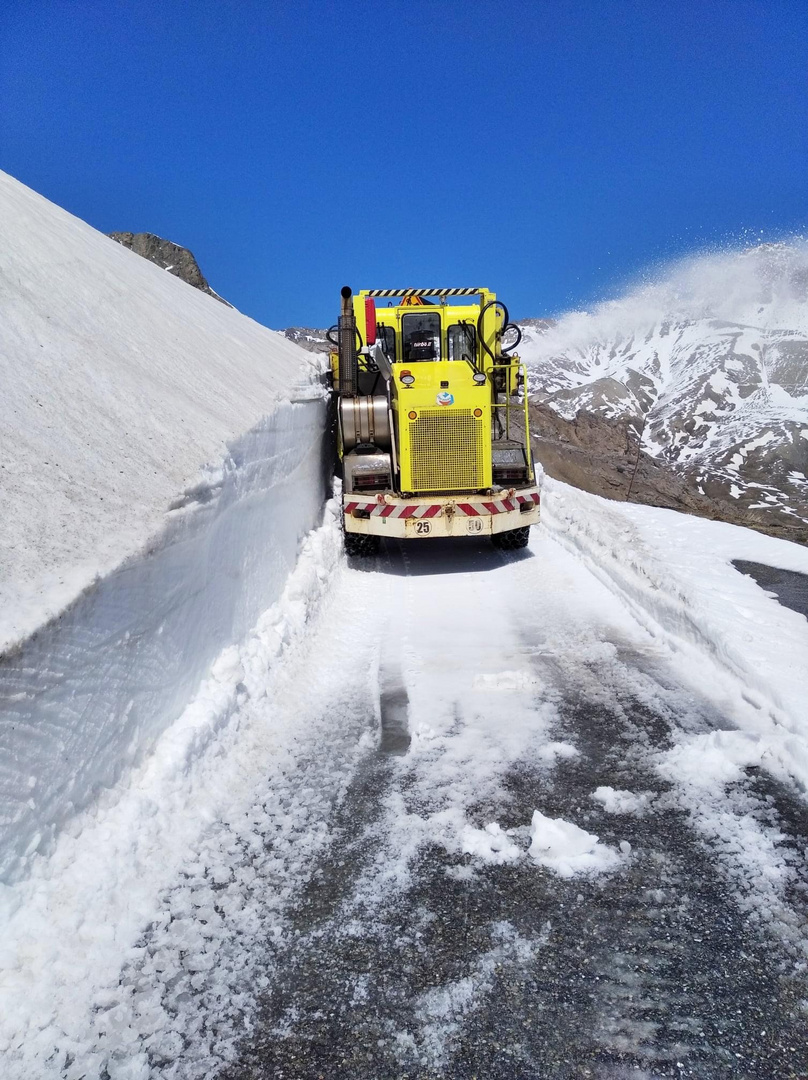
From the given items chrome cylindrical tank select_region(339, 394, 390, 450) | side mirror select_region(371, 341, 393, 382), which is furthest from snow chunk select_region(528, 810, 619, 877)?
side mirror select_region(371, 341, 393, 382)

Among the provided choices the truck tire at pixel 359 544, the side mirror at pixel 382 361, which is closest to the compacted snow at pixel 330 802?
the truck tire at pixel 359 544

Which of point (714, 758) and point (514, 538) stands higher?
point (514, 538)

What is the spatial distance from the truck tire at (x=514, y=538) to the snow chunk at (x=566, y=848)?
5984 millimetres

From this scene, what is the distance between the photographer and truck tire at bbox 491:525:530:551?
9.13 meters

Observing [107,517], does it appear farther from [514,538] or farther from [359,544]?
[514,538]

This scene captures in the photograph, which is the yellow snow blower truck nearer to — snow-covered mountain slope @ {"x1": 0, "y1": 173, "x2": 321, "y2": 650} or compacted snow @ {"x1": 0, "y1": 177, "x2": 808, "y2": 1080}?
snow-covered mountain slope @ {"x1": 0, "y1": 173, "x2": 321, "y2": 650}

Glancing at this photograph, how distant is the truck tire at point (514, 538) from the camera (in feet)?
30.0

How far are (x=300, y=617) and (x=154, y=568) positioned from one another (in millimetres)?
2347

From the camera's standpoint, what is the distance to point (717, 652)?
5.06 metres

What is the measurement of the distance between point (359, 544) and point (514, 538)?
200 centimetres

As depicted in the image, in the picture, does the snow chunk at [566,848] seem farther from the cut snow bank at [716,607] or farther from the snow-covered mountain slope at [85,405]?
the snow-covered mountain slope at [85,405]

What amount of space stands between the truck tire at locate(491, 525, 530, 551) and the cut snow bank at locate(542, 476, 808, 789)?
0.63m

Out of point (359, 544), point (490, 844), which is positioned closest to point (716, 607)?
point (490, 844)

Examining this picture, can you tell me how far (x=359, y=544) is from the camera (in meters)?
8.84
